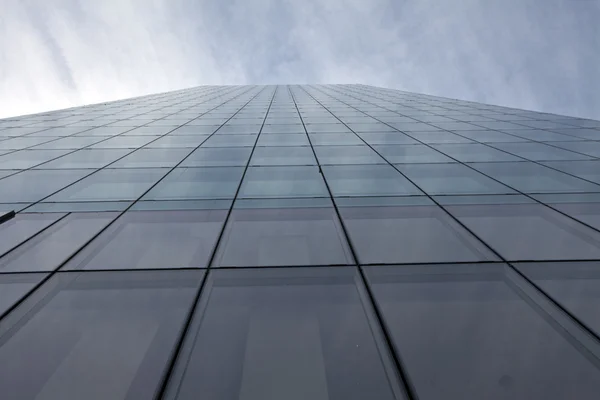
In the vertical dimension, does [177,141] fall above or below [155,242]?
above

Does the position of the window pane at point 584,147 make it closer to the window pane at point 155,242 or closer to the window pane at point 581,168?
the window pane at point 581,168

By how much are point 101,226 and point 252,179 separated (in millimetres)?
3712

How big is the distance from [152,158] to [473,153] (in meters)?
10.4

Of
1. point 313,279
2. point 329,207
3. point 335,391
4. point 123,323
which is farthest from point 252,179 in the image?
point 335,391

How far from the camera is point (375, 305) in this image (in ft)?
15.1

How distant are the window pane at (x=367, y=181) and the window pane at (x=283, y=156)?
1.06 meters

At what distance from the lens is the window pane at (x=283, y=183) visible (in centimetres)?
820

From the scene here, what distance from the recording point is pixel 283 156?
1105cm

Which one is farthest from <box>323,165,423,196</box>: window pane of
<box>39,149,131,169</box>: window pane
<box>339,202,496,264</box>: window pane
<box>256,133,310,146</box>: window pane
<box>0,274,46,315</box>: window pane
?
<box>39,149,131,169</box>: window pane

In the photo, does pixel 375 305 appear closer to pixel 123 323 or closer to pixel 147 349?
pixel 147 349

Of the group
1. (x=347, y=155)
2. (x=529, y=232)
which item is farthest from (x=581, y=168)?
(x=347, y=155)

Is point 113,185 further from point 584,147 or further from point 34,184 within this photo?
point 584,147

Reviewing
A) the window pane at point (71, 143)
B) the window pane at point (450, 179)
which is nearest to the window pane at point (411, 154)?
the window pane at point (450, 179)

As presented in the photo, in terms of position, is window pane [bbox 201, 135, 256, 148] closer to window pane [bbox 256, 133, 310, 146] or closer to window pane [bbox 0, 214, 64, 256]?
window pane [bbox 256, 133, 310, 146]
